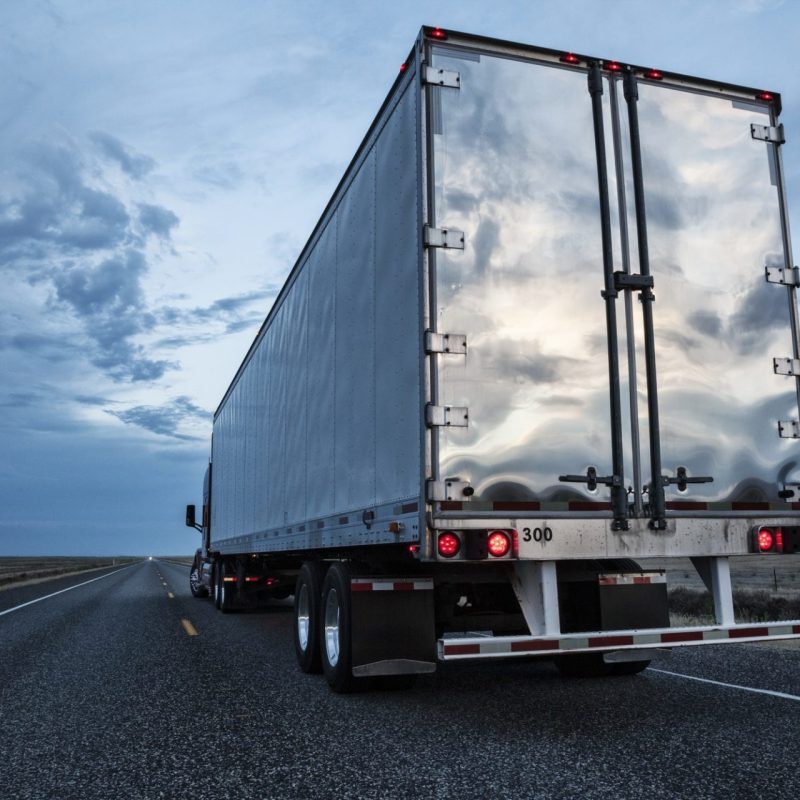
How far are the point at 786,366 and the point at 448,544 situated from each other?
10.0 feet

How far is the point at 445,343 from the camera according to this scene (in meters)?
5.43

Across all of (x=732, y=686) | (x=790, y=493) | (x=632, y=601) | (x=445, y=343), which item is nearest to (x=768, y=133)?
(x=790, y=493)

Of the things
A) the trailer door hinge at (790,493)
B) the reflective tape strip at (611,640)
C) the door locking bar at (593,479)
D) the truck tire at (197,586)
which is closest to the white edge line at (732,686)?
the reflective tape strip at (611,640)

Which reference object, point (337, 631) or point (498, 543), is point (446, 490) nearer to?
point (498, 543)

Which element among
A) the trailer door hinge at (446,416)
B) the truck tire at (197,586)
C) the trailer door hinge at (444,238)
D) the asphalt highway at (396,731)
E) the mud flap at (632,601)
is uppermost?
the trailer door hinge at (444,238)

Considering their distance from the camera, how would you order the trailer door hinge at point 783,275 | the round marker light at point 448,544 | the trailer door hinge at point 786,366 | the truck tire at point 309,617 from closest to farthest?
the round marker light at point 448,544
the trailer door hinge at point 786,366
the trailer door hinge at point 783,275
the truck tire at point 309,617

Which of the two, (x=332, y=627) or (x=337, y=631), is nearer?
(x=337, y=631)

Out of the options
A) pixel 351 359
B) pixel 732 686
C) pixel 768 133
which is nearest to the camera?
pixel 768 133

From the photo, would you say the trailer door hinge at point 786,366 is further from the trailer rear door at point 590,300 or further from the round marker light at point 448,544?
the round marker light at point 448,544

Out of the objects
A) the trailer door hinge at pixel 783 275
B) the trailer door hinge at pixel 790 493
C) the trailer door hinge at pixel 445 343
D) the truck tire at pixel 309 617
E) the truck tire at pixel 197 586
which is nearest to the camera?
the trailer door hinge at pixel 445 343

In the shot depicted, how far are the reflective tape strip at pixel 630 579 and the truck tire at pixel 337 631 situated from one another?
6.55 feet

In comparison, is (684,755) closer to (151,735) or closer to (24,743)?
(151,735)

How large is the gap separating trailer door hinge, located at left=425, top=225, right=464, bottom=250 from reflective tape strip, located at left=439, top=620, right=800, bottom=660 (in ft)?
8.51

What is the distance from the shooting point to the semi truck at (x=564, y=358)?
5426 mm
